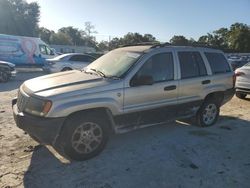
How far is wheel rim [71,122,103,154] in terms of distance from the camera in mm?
5129

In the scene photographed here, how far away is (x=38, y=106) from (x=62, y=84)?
0.61 meters

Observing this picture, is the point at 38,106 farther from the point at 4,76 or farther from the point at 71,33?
the point at 71,33

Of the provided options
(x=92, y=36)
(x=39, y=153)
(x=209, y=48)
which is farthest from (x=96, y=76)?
(x=92, y=36)

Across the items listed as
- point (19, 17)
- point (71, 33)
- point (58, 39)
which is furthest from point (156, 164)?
point (71, 33)

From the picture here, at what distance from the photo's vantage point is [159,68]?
246 inches

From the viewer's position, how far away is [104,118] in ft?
17.8

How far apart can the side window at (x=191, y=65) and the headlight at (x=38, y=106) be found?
301cm

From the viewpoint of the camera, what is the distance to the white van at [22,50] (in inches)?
860

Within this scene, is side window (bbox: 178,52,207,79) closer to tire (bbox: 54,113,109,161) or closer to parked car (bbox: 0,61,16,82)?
tire (bbox: 54,113,109,161)

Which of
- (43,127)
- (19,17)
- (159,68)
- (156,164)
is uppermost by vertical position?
(19,17)

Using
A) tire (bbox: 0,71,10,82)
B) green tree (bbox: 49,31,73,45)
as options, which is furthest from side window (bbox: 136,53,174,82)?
green tree (bbox: 49,31,73,45)

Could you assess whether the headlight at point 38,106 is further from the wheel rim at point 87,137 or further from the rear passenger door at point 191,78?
the rear passenger door at point 191,78

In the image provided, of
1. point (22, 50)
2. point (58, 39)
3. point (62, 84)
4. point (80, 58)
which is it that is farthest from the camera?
point (58, 39)

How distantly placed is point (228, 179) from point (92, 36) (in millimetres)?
109953
